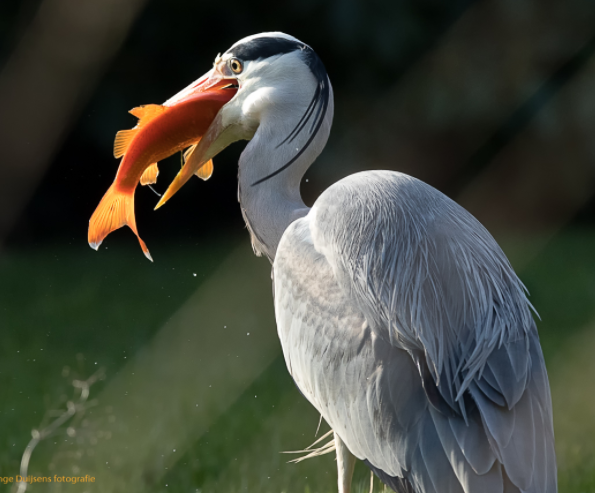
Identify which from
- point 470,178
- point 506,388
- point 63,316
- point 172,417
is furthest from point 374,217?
point 470,178

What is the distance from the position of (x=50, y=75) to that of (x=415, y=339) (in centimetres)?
483

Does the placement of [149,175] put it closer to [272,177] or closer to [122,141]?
[122,141]

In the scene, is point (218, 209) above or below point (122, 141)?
below

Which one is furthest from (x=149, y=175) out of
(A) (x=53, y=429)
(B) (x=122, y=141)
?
(A) (x=53, y=429)

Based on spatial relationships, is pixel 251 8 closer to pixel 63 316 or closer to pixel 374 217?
pixel 63 316

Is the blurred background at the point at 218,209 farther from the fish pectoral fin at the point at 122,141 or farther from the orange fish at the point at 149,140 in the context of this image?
the fish pectoral fin at the point at 122,141

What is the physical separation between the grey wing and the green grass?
37.7 inches

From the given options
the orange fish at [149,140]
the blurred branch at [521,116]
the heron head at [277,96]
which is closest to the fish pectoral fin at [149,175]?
the orange fish at [149,140]

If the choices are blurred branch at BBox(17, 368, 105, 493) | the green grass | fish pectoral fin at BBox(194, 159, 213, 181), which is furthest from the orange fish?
the green grass

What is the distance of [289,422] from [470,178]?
14.0 ft

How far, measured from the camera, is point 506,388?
1763 millimetres

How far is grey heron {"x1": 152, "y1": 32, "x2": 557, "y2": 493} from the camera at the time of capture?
5.69 ft

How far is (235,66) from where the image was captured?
256cm

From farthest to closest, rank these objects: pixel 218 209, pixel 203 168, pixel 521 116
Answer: pixel 521 116 < pixel 218 209 < pixel 203 168
